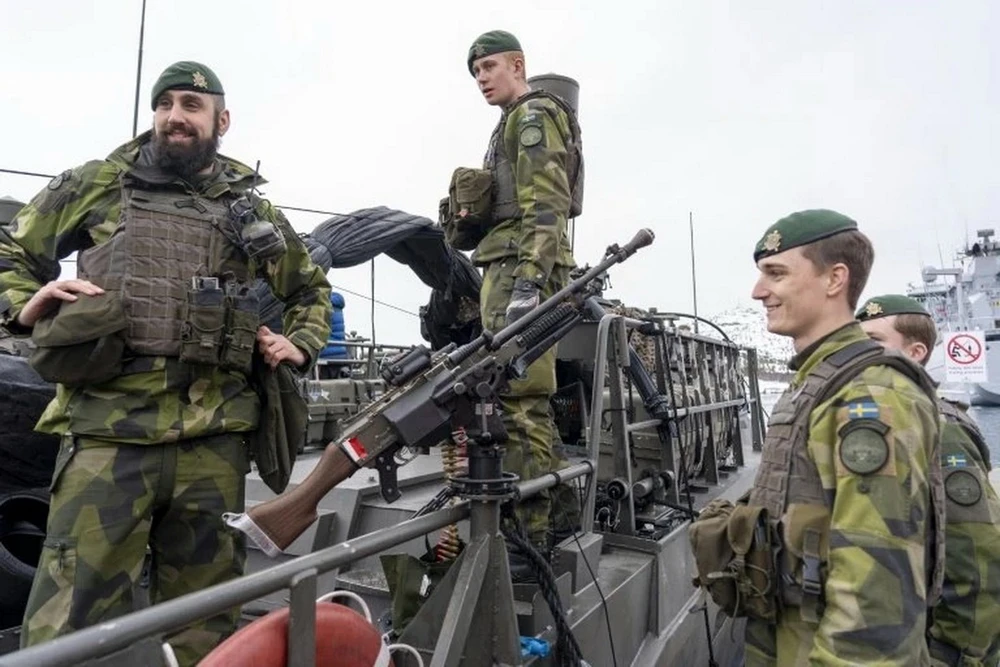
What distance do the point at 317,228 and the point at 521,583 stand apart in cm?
438

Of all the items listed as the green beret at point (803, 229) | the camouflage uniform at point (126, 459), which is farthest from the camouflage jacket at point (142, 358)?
the green beret at point (803, 229)

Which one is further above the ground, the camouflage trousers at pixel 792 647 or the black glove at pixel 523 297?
the black glove at pixel 523 297

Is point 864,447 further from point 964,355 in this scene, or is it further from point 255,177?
point 964,355

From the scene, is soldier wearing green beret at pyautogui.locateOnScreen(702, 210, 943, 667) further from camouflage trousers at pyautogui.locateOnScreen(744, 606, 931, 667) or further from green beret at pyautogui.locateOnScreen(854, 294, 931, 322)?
green beret at pyautogui.locateOnScreen(854, 294, 931, 322)

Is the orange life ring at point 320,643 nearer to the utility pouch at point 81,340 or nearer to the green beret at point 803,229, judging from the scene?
the utility pouch at point 81,340

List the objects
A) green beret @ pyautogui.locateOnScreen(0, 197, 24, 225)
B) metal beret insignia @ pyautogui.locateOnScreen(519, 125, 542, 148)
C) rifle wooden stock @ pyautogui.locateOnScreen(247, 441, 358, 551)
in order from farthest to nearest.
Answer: green beret @ pyautogui.locateOnScreen(0, 197, 24, 225), metal beret insignia @ pyautogui.locateOnScreen(519, 125, 542, 148), rifle wooden stock @ pyautogui.locateOnScreen(247, 441, 358, 551)

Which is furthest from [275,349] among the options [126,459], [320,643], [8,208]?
[8,208]

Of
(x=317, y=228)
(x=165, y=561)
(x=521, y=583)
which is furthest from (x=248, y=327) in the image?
(x=317, y=228)

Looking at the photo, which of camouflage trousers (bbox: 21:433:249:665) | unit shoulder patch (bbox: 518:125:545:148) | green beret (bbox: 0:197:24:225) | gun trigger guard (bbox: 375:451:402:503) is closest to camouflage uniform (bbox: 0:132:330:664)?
camouflage trousers (bbox: 21:433:249:665)

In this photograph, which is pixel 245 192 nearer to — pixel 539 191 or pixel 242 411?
pixel 242 411

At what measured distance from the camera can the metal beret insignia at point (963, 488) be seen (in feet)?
7.75

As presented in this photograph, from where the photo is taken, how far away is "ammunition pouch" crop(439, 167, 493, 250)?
3191 mm

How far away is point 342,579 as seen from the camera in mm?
2850

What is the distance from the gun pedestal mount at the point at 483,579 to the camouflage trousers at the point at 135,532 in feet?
2.01
